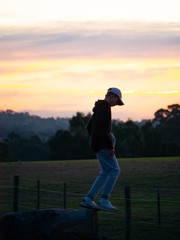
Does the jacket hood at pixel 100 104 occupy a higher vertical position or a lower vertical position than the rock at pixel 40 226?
higher

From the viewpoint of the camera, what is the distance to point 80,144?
81.8 meters

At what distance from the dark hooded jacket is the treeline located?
222 feet

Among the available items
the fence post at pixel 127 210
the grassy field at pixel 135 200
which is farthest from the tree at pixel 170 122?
the fence post at pixel 127 210

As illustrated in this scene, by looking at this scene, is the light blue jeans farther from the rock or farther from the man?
the rock

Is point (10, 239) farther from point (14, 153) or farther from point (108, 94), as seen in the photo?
point (14, 153)

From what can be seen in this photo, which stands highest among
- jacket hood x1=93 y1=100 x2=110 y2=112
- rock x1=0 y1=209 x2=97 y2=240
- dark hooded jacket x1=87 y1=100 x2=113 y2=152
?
jacket hood x1=93 y1=100 x2=110 y2=112

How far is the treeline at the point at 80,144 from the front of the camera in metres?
81.8

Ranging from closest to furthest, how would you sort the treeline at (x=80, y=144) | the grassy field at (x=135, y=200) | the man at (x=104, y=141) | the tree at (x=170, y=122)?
1. the man at (x=104, y=141)
2. the grassy field at (x=135, y=200)
3. the treeline at (x=80, y=144)
4. the tree at (x=170, y=122)

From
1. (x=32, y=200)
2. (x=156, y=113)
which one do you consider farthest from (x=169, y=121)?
(x=32, y=200)

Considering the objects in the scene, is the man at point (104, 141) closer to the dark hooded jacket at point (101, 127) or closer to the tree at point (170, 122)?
the dark hooded jacket at point (101, 127)

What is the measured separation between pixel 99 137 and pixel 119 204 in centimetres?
1589

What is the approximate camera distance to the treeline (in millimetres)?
81812

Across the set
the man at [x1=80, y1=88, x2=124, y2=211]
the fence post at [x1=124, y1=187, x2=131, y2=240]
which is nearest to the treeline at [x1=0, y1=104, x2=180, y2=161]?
the fence post at [x1=124, y1=187, x2=131, y2=240]

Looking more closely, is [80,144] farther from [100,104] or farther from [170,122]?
[100,104]
